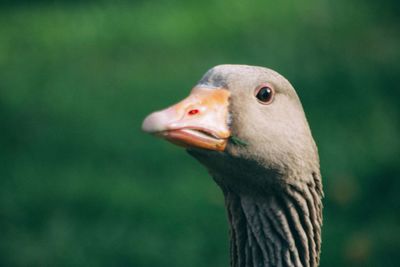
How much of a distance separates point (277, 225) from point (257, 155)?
0.40 metres

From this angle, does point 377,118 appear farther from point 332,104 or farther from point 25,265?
point 25,265

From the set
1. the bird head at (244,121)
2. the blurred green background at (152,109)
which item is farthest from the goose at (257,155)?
the blurred green background at (152,109)

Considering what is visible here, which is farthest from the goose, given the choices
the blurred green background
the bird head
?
the blurred green background

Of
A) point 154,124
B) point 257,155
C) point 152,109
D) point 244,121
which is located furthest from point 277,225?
point 152,109

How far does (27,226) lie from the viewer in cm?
701

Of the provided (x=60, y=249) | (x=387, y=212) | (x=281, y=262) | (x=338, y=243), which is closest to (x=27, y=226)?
(x=60, y=249)

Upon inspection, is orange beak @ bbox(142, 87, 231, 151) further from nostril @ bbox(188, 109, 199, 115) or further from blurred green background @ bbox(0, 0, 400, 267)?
blurred green background @ bbox(0, 0, 400, 267)

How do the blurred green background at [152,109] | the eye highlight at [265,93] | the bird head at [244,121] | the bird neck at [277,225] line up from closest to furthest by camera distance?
the bird head at [244,121] < the eye highlight at [265,93] < the bird neck at [277,225] < the blurred green background at [152,109]

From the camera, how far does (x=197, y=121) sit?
11.9 feet

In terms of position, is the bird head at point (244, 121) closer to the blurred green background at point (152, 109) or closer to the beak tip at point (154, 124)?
the beak tip at point (154, 124)

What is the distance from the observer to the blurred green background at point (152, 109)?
6.79 meters

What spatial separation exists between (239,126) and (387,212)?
11.3ft

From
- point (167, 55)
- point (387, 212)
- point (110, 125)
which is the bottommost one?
point (387, 212)

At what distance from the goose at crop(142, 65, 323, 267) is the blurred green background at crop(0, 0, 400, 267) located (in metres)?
2.52
